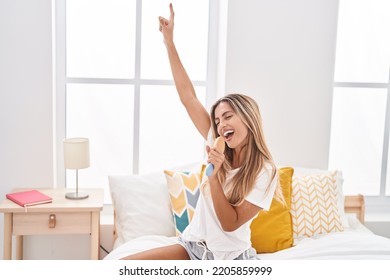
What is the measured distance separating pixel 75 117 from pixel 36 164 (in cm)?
35

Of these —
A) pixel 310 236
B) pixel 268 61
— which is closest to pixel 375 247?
pixel 310 236

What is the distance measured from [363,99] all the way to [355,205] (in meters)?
0.73

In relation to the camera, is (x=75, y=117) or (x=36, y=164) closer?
(x=36, y=164)

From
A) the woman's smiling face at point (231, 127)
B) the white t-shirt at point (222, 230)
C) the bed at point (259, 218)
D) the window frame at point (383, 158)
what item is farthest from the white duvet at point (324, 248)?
the window frame at point (383, 158)

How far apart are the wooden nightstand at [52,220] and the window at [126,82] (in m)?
0.51

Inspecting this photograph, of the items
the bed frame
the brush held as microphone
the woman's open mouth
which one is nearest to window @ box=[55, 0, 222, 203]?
the bed frame

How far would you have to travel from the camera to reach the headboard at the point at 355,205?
2.90m

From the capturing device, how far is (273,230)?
2494 mm

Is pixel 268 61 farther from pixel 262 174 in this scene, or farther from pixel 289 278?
pixel 289 278

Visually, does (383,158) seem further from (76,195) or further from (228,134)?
(76,195)

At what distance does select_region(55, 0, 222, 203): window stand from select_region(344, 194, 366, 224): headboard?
32.4 inches

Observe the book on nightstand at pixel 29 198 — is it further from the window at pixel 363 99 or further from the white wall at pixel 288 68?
the window at pixel 363 99

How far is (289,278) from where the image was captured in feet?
4.16

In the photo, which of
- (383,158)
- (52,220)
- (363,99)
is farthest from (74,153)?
(383,158)
